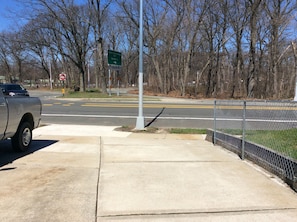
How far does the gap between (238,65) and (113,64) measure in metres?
16.0

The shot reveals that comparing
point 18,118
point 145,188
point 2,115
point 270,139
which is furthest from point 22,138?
point 270,139

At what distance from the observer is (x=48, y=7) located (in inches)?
1201

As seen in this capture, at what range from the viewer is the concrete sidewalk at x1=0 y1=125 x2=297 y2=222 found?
150 inches

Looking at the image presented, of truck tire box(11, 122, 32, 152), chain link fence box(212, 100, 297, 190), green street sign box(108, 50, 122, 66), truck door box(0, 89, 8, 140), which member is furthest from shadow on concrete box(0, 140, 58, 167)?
green street sign box(108, 50, 122, 66)

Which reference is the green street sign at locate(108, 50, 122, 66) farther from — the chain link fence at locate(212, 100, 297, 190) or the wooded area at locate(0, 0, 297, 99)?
the chain link fence at locate(212, 100, 297, 190)

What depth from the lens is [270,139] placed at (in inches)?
277

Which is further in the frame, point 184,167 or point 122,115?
point 122,115

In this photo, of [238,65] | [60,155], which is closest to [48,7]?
[238,65]

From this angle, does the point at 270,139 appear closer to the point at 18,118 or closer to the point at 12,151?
the point at 18,118

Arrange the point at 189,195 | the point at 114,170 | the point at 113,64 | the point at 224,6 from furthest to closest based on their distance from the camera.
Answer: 1. the point at 224,6
2. the point at 113,64
3. the point at 114,170
4. the point at 189,195

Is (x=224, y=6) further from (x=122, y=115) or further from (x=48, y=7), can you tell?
(x=122, y=115)

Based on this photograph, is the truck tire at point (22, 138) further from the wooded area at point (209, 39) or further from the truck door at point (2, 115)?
the wooded area at point (209, 39)

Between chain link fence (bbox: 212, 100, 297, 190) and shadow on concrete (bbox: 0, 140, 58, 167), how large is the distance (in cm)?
478

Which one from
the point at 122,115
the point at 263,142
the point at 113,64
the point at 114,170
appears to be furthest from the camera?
the point at 113,64
